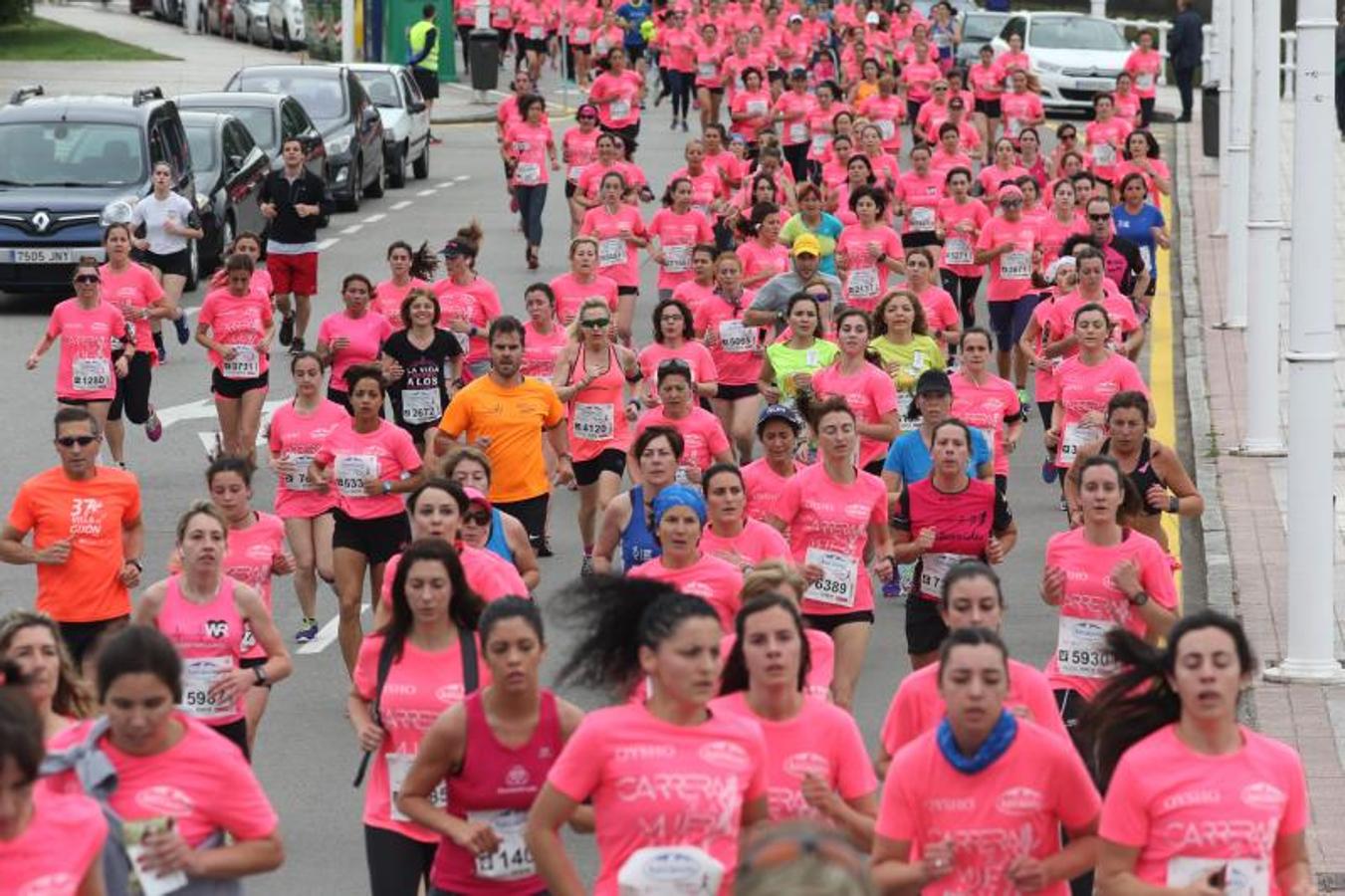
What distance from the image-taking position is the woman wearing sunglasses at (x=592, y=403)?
16266mm

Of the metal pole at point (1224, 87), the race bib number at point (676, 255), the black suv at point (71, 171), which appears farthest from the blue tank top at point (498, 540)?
the metal pole at point (1224, 87)

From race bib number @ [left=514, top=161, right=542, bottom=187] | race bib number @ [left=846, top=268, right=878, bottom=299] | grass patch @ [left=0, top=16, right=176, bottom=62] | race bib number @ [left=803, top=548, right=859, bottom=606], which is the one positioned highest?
grass patch @ [left=0, top=16, right=176, bottom=62]

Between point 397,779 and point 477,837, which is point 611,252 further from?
point 477,837

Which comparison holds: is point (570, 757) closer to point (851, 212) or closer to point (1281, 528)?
point (1281, 528)

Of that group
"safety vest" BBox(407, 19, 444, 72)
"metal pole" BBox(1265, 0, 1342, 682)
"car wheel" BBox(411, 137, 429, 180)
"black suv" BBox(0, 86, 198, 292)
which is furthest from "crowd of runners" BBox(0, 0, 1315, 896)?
"safety vest" BBox(407, 19, 444, 72)

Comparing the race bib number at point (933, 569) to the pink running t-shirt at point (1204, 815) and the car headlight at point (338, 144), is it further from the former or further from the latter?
the car headlight at point (338, 144)

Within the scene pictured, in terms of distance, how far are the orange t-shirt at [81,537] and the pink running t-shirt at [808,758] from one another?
4649 mm

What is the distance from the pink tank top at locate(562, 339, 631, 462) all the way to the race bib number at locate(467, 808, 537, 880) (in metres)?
8.07

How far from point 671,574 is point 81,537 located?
278cm

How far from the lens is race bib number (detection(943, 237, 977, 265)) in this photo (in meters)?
22.7

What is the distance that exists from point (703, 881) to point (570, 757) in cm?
46

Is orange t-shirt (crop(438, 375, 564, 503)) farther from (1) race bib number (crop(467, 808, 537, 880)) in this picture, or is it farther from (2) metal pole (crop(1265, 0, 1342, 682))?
(1) race bib number (crop(467, 808, 537, 880))

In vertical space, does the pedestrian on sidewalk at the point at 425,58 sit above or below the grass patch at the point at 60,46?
below

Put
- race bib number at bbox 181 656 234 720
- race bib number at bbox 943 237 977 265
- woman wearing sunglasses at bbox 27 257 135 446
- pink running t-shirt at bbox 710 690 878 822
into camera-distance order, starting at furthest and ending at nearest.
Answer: race bib number at bbox 943 237 977 265 < woman wearing sunglasses at bbox 27 257 135 446 < race bib number at bbox 181 656 234 720 < pink running t-shirt at bbox 710 690 878 822
